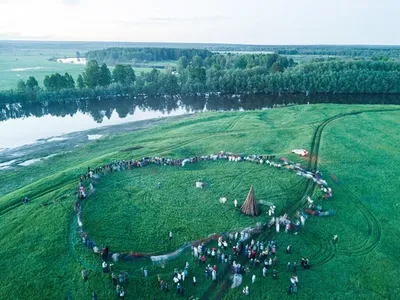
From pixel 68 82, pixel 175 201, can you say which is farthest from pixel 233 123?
pixel 68 82

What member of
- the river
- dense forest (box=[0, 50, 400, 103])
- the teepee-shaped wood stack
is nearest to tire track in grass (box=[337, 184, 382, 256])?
the teepee-shaped wood stack

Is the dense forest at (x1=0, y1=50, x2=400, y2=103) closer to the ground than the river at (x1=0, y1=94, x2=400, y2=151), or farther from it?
farther from it

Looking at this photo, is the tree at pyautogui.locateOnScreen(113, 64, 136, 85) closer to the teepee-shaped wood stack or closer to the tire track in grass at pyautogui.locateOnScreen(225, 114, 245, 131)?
the tire track in grass at pyautogui.locateOnScreen(225, 114, 245, 131)

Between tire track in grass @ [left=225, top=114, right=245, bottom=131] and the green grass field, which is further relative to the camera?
tire track in grass @ [left=225, top=114, right=245, bottom=131]

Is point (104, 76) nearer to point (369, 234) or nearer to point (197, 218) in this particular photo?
point (197, 218)

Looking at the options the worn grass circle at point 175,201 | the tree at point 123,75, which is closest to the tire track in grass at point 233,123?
the worn grass circle at point 175,201

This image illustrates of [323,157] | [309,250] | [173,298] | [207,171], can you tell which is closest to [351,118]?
[323,157]

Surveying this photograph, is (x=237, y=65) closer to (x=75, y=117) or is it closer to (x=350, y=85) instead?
(x=350, y=85)
